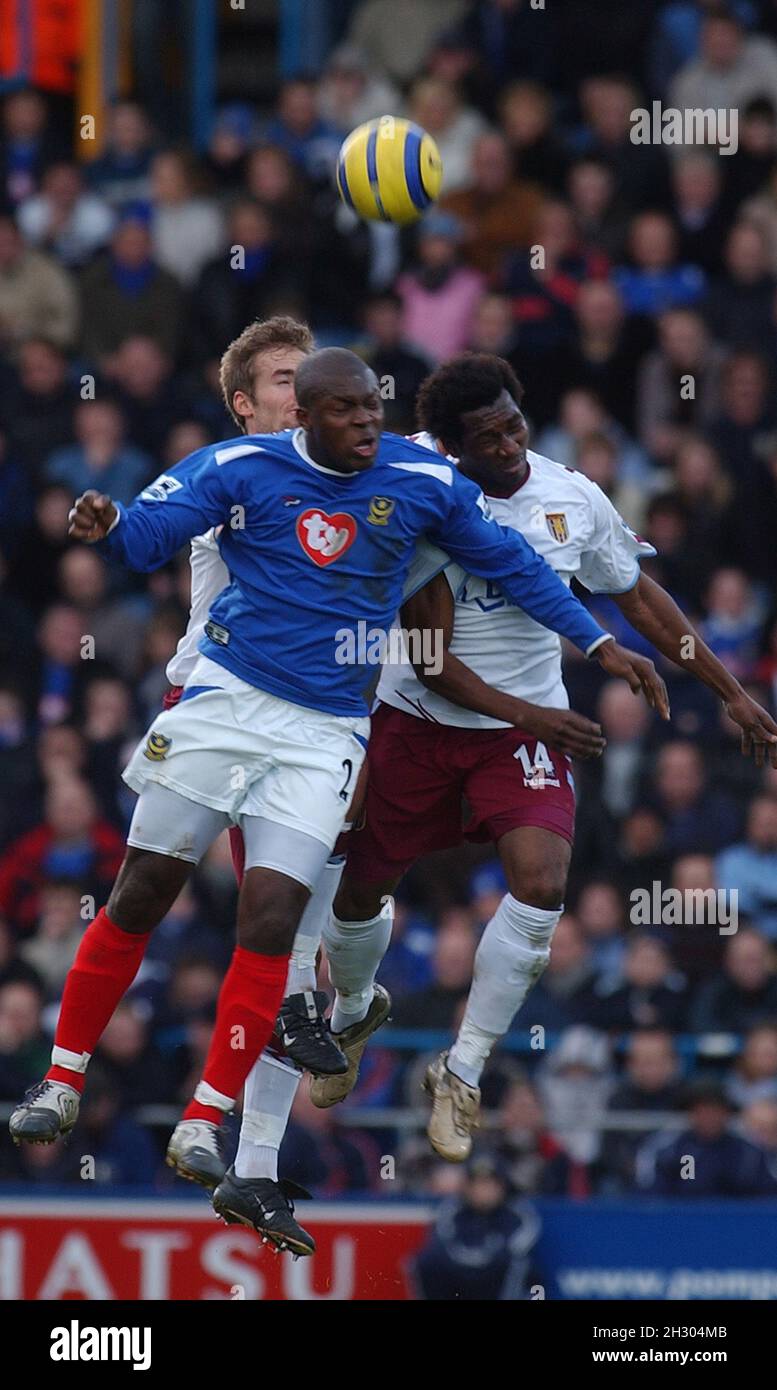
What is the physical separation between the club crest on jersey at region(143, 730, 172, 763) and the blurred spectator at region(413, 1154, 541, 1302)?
13.5 ft

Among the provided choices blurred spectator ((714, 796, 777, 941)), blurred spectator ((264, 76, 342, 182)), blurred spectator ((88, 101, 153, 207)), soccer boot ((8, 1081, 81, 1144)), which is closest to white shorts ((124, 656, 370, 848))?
soccer boot ((8, 1081, 81, 1144))

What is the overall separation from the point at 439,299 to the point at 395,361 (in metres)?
0.89

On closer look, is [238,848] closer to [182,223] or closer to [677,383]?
[677,383]

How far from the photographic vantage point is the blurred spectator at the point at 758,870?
12578mm

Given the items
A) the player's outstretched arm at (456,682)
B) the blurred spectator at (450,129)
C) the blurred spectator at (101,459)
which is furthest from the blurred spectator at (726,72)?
the player's outstretched arm at (456,682)

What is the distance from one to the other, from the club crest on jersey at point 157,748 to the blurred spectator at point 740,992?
5006mm

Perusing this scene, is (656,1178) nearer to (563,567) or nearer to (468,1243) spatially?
(468,1243)

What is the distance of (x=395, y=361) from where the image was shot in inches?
537

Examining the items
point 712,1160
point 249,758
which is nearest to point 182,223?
point 712,1160

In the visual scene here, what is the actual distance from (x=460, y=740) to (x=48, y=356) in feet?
22.3

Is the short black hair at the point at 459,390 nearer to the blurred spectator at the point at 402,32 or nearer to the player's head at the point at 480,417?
the player's head at the point at 480,417

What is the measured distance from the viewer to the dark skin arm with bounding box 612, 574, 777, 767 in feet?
28.4

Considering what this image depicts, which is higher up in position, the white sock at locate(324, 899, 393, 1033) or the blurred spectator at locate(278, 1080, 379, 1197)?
the white sock at locate(324, 899, 393, 1033)

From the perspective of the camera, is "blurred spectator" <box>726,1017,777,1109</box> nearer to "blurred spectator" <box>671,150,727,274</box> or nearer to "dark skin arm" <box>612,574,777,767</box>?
"dark skin arm" <box>612,574,777,767</box>
